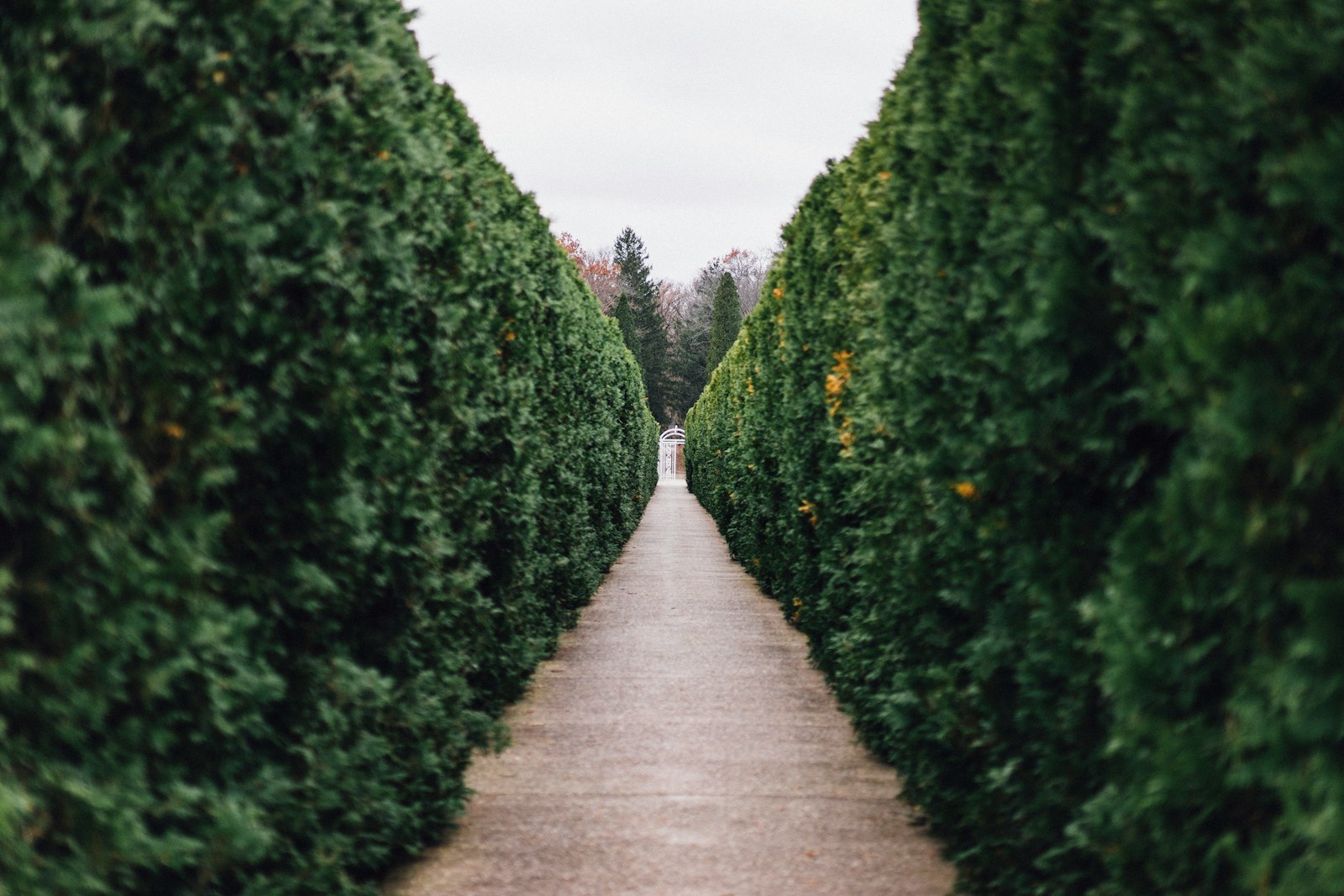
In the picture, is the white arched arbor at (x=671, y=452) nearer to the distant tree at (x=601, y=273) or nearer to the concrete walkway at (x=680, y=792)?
the distant tree at (x=601, y=273)

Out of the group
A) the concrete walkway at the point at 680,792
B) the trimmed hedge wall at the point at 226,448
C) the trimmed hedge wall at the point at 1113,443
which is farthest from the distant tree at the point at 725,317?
the trimmed hedge wall at the point at 226,448

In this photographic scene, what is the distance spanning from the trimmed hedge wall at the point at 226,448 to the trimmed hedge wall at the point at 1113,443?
82.7 inches

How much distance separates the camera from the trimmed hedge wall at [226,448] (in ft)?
7.79

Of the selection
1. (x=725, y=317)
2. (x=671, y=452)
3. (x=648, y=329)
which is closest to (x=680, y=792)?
(x=671, y=452)

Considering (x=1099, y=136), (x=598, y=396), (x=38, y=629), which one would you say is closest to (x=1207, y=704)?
(x=1099, y=136)

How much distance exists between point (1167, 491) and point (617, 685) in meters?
6.14

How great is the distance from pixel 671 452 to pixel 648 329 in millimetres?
10415

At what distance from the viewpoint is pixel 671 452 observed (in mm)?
65688

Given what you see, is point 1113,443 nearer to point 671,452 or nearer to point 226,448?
point 226,448

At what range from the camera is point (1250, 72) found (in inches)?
86.0

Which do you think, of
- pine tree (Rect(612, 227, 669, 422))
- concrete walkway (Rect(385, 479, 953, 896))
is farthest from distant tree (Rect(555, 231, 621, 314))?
concrete walkway (Rect(385, 479, 953, 896))

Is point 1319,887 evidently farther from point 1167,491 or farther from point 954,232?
point 954,232

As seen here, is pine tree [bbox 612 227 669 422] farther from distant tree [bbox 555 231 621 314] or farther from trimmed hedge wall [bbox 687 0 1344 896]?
trimmed hedge wall [bbox 687 0 1344 896]

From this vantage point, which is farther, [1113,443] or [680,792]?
[680,792]
